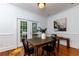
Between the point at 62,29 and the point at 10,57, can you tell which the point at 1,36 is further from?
the point at 62,29

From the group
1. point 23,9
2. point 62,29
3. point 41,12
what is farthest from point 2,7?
point 62,29

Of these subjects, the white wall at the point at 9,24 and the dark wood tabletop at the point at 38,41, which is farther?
the dark wood tabletop at the point at 38,41

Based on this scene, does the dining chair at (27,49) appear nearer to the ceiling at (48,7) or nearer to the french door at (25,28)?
the french door at (25,28)

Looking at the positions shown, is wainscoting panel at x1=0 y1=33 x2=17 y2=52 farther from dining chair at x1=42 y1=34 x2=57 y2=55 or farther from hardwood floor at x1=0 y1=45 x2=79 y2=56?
dining chair at x1=42 y1=34 x2=57 y2=55

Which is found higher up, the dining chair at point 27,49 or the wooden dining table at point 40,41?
the wooden dining table at point 40,41

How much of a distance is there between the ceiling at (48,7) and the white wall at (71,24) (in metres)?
0.05

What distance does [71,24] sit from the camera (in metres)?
1.11

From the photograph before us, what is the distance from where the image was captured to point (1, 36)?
945mm

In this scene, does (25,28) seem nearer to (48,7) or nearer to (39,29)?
(39,29)

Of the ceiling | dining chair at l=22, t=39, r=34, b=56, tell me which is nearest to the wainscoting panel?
dining chair at l=22, t=39, r=34, b=56

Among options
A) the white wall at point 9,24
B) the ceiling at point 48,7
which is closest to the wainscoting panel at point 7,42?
the white wall at point 9,24

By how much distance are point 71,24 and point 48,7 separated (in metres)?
0.37

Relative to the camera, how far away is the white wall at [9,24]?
0.94 meters

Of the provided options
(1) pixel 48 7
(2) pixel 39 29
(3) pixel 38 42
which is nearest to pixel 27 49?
(3) pixel 38 42
